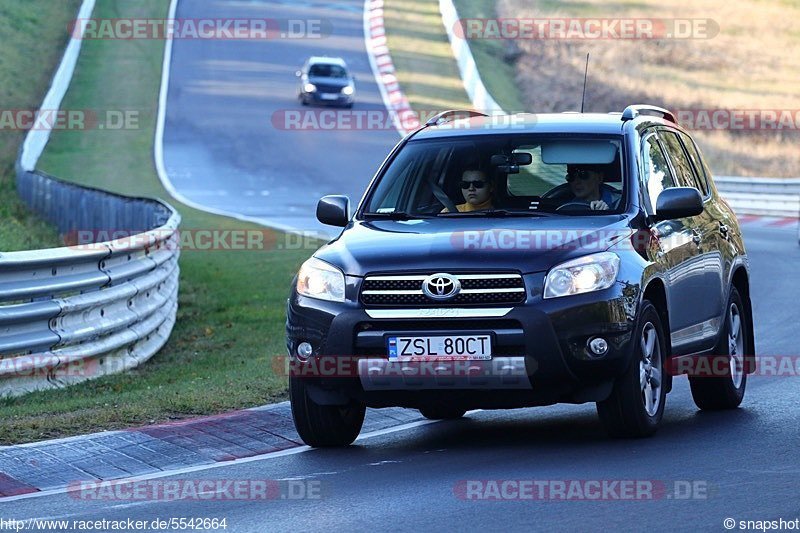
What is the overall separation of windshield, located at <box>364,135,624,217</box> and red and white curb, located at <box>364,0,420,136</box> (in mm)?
32610

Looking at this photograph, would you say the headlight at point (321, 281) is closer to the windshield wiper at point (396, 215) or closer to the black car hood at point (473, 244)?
the black car hood at point (473, 244)

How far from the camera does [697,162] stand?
11.4m

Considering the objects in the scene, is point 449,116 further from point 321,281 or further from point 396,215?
point 321,281

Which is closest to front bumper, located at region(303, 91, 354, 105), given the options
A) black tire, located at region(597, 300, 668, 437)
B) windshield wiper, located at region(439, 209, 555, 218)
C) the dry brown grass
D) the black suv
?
the dry brown grass

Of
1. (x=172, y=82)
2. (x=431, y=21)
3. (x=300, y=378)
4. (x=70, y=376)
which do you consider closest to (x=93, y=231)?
(x=70, y=376)

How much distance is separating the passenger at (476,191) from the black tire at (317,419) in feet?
4.78

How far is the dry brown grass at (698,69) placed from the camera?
4791 cm

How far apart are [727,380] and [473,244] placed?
2.57 meters

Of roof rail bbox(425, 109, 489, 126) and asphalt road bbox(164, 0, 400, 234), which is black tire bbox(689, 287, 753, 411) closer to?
roof rail bbox(425, 109, 489, 126)

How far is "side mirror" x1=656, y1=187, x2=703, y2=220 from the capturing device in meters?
9.45

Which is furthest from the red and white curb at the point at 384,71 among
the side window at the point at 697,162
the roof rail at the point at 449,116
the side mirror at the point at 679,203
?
the side mirror at the point at 679,203

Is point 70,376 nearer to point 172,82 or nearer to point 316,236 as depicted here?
point 316,236

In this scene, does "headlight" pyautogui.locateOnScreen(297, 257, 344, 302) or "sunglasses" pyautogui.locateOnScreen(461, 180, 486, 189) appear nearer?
"headlight" pyautogui.locateOnScreen(297, 257, 344, 302)

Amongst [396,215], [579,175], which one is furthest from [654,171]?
[396,215]
